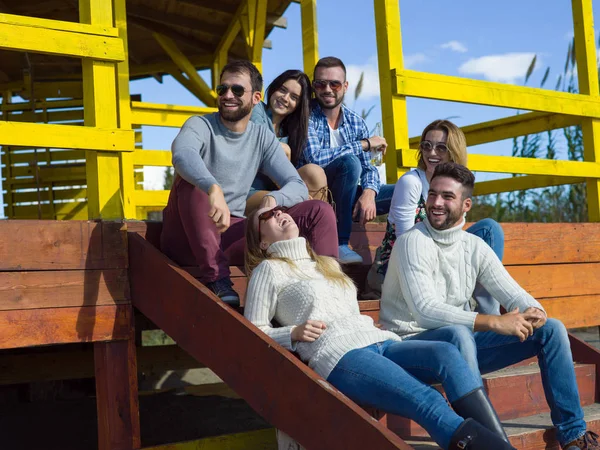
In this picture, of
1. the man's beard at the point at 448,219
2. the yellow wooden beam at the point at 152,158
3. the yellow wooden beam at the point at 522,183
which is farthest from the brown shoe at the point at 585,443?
the yellow wooden beam at the point at 152,158

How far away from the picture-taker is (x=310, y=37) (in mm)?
5926

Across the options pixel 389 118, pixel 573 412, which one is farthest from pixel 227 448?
pixel 389 118

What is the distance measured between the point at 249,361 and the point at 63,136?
4.69ft

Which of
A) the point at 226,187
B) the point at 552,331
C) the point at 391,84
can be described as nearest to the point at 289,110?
the point at 391,84

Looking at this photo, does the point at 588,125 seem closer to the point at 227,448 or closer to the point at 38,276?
the point at 227,448

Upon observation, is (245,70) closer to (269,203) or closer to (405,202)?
(269,203)

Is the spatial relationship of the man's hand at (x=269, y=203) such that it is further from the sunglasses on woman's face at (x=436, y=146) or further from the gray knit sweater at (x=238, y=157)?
the sunglasses on woman's face at (x=436, y=146)

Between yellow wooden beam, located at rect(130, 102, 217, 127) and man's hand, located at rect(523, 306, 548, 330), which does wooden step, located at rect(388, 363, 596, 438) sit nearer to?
man's hand, located at rect(523, 306, 548, 330)

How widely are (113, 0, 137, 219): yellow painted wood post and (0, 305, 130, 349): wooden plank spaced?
25.0 inches

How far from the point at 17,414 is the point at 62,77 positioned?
541 centimetres

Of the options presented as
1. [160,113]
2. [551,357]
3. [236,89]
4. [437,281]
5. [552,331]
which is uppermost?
[160,113]

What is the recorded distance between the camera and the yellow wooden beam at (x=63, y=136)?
128 inches

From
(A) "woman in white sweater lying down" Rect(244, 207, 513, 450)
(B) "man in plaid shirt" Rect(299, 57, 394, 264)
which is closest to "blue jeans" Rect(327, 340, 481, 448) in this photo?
(A) "woman in white sweater lying down" Rect(244, 207, 513, 450)

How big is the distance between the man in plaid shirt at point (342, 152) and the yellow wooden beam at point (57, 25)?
114 centimetres
